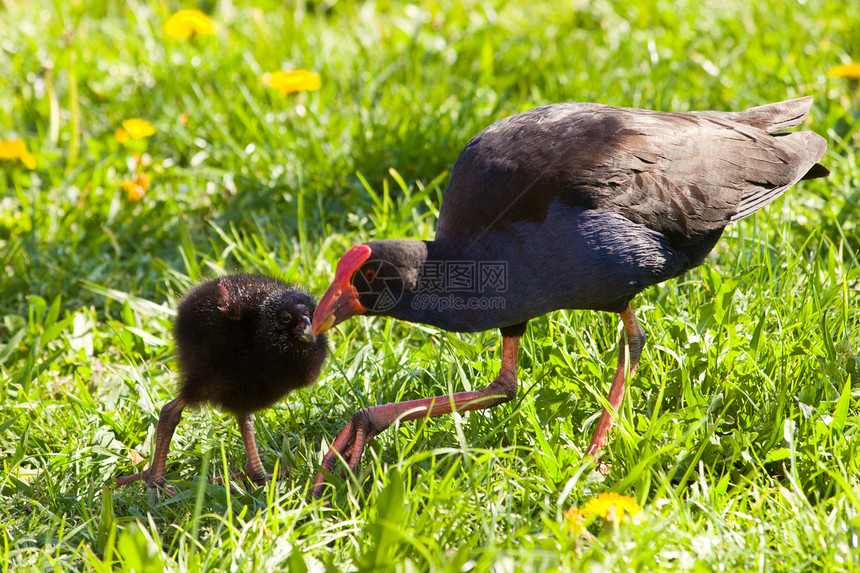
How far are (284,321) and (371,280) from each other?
37 centimetres

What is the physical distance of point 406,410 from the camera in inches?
111

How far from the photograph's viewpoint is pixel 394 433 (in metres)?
2.91

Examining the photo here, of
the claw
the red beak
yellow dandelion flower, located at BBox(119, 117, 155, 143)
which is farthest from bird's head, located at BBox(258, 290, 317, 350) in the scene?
yellow dandelion flower, located at BBox(119, 117, 155, 143)

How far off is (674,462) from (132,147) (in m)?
3.43

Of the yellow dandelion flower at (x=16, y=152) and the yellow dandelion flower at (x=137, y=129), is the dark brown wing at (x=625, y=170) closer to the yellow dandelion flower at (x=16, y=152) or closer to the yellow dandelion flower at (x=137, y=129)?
the yellow dandelion flower at (x=137, y=129)

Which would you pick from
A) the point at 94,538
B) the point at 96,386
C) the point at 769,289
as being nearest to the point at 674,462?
the point at 769,289

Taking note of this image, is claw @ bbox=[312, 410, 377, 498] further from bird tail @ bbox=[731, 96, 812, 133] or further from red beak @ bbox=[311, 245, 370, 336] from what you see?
bird tail @ bbox=[731, 96, 812, 133]

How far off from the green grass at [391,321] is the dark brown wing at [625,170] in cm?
34

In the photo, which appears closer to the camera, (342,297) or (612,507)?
(612,507)

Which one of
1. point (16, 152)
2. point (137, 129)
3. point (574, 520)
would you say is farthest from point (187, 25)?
point (574, 520)

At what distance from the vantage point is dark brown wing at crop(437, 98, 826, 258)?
2785mm

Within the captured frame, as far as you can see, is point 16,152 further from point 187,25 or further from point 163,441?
point 163,441

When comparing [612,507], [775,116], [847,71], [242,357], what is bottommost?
[612,507]

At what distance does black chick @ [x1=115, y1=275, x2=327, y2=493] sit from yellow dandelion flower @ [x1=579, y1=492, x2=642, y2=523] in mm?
1077
